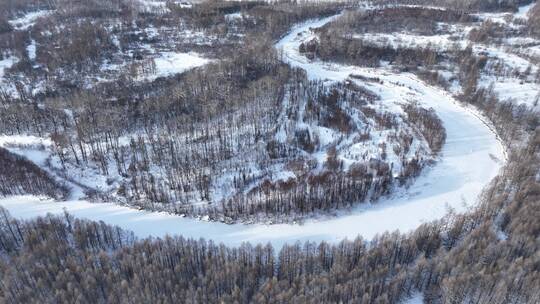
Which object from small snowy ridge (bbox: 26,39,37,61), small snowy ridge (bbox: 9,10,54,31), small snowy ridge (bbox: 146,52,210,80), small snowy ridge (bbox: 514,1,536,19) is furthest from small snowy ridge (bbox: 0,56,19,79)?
small snowy ridge (bbox: 514,1,536,19)

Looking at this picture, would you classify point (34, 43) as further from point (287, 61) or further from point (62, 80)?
point (287, 61)

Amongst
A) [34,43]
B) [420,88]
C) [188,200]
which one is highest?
[34,43]

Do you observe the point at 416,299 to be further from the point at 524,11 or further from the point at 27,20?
the point at 27,20

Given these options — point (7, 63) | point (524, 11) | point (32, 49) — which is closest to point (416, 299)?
point (7, 63)

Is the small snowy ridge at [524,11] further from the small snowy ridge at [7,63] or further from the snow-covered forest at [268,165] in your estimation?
the small snowy ridge at [7,63]

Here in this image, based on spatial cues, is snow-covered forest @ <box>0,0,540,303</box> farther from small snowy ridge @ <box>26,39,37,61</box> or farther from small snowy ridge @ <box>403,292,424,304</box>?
small snowy ridge @ <box>26,39,37,61</box>

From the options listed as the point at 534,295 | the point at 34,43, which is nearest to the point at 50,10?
the point at 34,43
